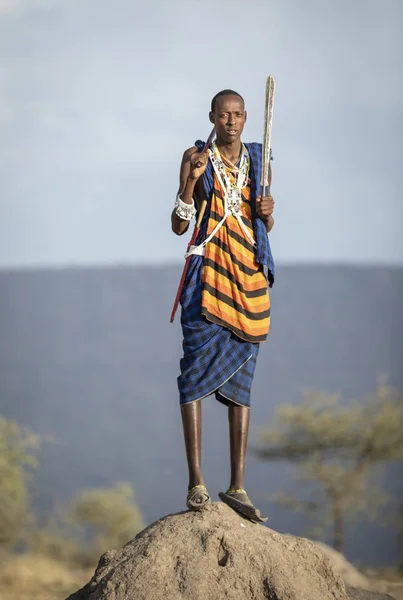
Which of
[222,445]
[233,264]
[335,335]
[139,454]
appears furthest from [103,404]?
[233,264]

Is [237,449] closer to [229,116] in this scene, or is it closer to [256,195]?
[256,195]

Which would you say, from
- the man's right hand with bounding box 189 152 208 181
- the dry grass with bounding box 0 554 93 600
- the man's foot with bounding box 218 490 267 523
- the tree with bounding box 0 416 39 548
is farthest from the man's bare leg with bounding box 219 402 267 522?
the tree with bounding box 0 416 39 548

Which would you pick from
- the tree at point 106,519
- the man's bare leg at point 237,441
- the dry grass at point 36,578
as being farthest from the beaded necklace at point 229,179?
the tree at point 106,519

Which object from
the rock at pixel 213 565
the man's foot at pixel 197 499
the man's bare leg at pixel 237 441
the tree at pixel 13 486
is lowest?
the tree at pixel 13 486

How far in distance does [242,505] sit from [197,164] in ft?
5.35

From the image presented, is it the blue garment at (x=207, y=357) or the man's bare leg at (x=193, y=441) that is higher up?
the blue garment at (x=207, y=357)

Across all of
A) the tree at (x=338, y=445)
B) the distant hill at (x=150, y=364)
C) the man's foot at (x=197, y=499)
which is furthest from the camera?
the distant hill at (x=150, y=364)

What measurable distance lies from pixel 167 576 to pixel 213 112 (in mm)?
2200

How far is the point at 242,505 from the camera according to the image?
170 inches

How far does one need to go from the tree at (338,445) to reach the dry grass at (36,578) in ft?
18.4

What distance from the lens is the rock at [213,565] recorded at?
12.9 feet

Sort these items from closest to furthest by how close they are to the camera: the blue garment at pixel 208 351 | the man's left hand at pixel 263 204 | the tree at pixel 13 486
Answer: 1. the blue garment at pixel 208 351
2. the man's left hand at pixel 263 204
3. the tree at pixel 13 486

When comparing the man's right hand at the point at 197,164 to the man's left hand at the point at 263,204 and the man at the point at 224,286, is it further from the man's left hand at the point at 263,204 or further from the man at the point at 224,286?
the man's left hand at the point at 263,204

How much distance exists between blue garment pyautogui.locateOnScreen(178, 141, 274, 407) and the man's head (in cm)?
15
